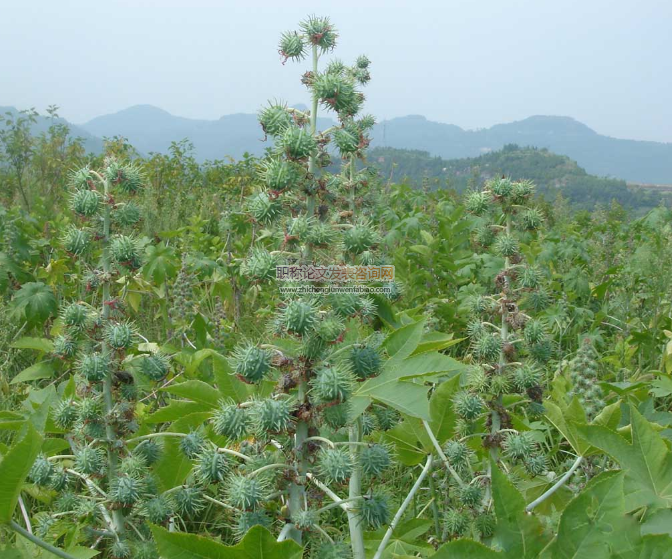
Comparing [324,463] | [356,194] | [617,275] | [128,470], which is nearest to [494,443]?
[324,463]

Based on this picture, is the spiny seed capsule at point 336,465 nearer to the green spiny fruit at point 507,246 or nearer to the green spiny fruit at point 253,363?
the green spiny fruit at point 253,363

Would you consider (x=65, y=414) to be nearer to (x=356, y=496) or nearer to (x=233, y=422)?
(x=233, y=422)

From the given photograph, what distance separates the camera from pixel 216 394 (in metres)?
2.37

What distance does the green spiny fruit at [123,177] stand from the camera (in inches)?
85.4

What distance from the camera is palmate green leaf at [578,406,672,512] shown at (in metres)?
1.85

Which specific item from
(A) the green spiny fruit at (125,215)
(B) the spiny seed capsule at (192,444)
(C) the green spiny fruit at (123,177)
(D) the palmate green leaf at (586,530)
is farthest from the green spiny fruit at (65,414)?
(D) the palmate green leaf at (586,530)

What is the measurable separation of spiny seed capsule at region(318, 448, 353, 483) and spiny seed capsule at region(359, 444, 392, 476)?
0.16 metres

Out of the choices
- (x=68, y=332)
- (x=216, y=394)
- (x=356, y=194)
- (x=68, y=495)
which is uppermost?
(x=356, y=194)

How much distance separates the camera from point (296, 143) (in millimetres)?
1729

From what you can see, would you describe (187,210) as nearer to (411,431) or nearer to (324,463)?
(411,431)

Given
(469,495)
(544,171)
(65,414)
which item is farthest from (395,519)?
(544,171)

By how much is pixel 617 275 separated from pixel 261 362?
20.3 feet

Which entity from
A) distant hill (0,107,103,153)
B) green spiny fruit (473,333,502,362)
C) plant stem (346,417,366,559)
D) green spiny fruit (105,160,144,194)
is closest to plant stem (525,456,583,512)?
green spiny fruit (473,333,502,362)

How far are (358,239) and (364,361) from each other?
372 millimetres
